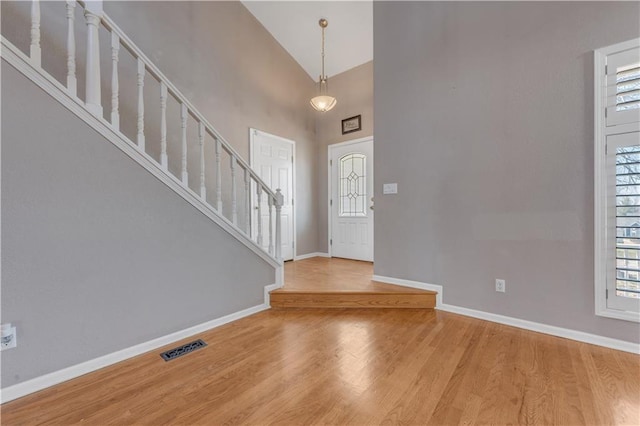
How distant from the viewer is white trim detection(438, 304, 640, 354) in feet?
6.53

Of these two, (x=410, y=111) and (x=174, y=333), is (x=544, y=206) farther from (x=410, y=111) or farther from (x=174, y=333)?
(x=174, y=333)

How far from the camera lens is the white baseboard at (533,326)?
2.00m

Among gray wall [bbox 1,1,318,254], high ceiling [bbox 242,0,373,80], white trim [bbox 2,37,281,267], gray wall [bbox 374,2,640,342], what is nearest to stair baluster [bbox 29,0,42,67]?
white trim [bbox 2,37,281,267]

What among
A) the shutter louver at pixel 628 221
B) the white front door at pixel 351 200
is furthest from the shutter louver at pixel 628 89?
the white front door at pixel 351 200

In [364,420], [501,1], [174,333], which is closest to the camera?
[364,420]

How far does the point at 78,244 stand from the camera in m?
1.74

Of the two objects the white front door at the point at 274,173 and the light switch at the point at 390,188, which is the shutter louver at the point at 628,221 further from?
the white front door at the point at 274,173

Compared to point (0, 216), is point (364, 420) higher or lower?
lower

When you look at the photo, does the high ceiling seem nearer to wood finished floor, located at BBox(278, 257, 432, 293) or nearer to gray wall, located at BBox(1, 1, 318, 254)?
gray wall, located at BBox(1, 1, 318, 254)

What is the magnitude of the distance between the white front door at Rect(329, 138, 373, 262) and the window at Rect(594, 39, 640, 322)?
2732 millimetres

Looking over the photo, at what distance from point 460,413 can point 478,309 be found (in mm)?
1482

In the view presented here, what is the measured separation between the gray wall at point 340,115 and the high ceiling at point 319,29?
189 mm

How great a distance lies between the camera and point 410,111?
3.09 m

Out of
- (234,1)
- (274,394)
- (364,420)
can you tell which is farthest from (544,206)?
(234,1)
